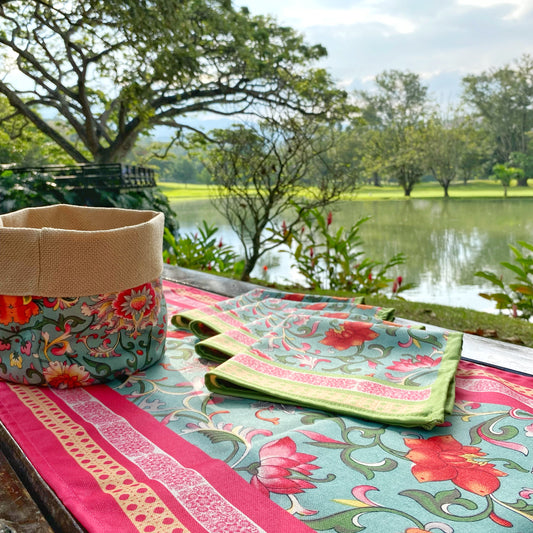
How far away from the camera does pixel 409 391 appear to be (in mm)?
811

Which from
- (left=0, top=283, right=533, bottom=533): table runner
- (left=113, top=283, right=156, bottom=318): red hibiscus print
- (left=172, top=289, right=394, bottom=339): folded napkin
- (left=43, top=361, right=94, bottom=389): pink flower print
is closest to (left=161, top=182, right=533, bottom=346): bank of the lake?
(left=172, top=289, right=394, bottom=339): folded napkin

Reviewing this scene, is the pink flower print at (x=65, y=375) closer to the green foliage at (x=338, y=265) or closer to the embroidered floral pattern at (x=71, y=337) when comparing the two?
the embroidered floral pattern at (x=71, y=337)

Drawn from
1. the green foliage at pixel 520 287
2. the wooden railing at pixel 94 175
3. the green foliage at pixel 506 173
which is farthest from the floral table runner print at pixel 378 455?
the green foliage at pixel 506 173

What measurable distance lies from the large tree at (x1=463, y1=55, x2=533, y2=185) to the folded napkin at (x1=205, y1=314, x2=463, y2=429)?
817cm

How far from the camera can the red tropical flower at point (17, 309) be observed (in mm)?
859

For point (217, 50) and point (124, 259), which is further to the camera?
point (217, 50)

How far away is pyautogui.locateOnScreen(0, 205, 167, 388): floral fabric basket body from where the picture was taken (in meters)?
0.84

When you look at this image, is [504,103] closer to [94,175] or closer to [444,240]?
[444,240]

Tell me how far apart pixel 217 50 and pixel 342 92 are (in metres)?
1.96

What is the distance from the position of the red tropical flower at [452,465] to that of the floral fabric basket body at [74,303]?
0.54m

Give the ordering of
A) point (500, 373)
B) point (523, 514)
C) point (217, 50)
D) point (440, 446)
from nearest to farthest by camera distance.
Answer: point (523, 514) < point (440, 446) < point (500, 373) < point (217, 50)

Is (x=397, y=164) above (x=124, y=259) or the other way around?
above

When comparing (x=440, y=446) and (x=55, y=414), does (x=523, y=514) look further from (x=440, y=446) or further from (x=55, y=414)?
(x=55, y=414)

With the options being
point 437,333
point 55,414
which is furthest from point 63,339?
point 437,333
